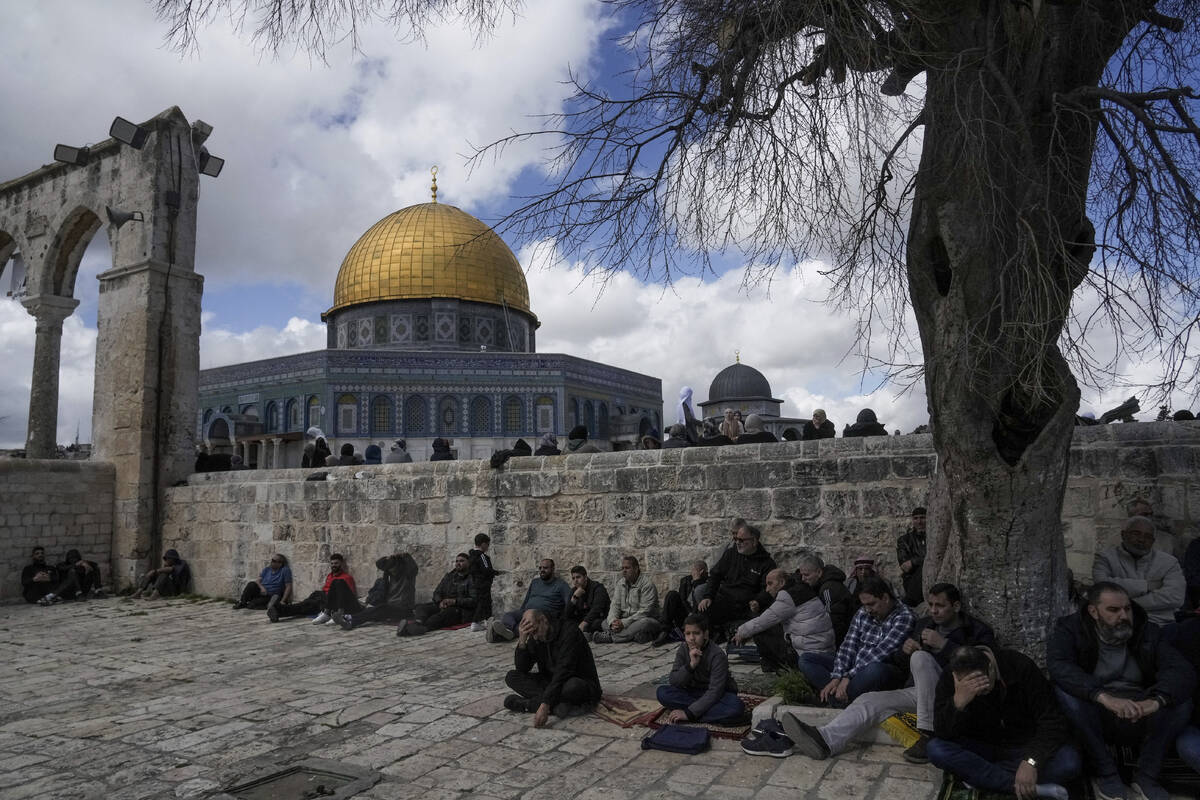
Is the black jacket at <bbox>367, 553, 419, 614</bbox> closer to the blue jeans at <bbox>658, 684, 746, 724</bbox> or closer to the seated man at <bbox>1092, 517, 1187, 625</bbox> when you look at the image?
the blue jeans at <bbox>658, 684, 746, 724</bbox>

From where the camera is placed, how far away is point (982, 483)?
13.1ft

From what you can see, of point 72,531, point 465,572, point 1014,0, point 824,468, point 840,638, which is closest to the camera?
point 1014,0

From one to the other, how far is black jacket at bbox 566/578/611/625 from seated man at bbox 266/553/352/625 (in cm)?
292

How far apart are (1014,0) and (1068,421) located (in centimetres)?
202

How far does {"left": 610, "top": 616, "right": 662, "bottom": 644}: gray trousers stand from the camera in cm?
683

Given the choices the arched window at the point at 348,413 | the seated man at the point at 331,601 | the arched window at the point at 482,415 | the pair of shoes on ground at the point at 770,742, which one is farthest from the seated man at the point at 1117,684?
the arched window at the point at 348,413

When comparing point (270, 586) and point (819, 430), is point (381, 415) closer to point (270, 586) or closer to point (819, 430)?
point (270, 586)

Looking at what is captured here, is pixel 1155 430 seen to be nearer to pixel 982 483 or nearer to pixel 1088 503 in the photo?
pixel 1088 503

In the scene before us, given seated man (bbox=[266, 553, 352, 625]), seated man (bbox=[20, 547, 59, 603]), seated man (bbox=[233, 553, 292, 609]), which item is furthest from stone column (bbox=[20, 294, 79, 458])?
seated man (bbox=[266, 553, 352, 625])

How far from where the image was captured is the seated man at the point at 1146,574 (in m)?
4.54

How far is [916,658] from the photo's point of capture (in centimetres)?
394

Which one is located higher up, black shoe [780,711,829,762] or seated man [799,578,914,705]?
seated man [799,578,914,705]

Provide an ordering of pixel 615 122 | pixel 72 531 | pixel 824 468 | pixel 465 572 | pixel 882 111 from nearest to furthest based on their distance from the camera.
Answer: pixel 882 111 → pixel 615 122 → pixel 824 468 → pixel 465 572 → pixel 72 531

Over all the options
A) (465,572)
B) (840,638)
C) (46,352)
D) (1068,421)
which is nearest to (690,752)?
(840,638)
